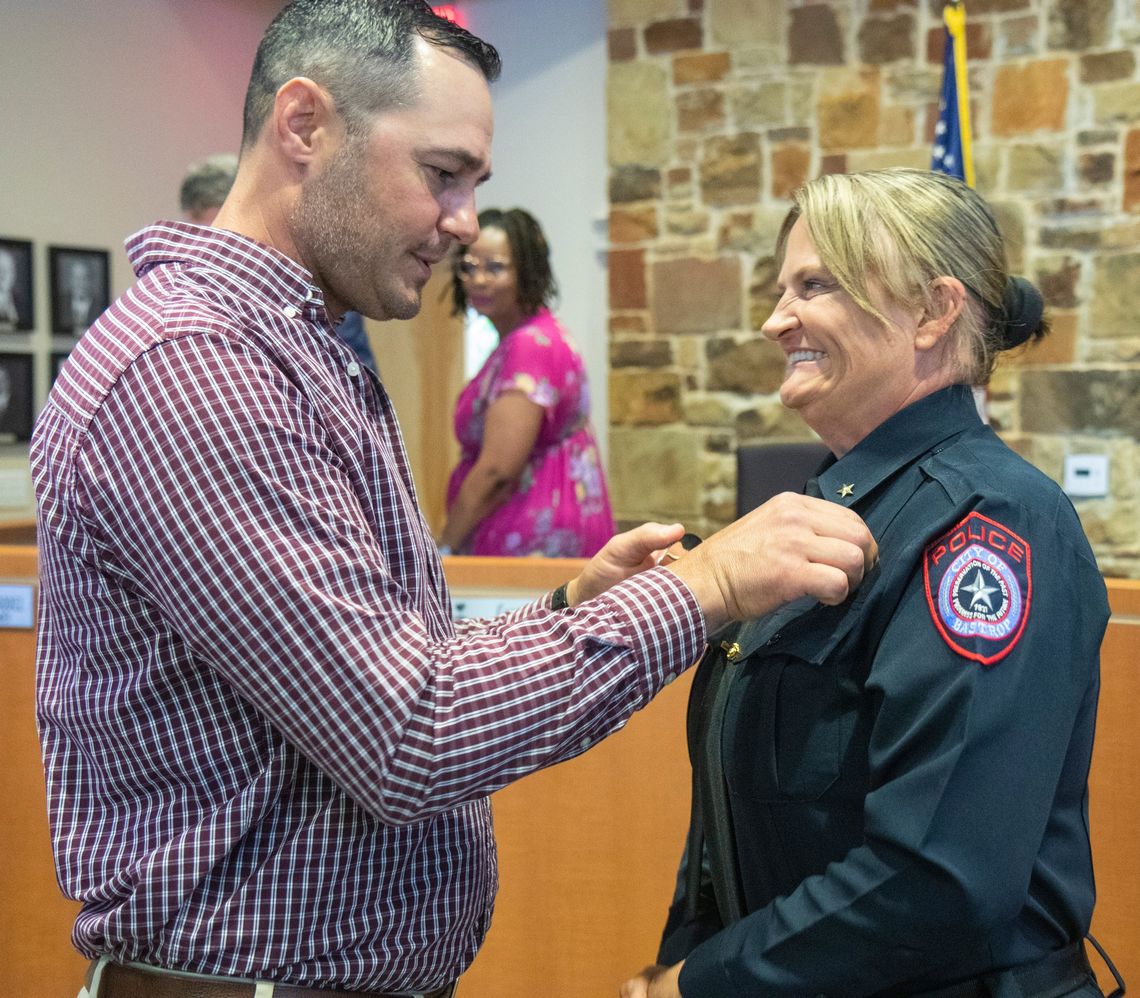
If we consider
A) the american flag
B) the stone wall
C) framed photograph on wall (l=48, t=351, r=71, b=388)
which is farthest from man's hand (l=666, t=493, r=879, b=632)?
framed photograph on wall (l=48, t=351, r=71, b=388)

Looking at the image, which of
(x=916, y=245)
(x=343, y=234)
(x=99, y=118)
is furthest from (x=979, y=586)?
(x=99, y=118)

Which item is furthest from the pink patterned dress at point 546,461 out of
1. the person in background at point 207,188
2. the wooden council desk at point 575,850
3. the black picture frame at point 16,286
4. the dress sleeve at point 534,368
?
the black picture frame at point 16,286

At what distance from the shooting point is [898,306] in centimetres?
131

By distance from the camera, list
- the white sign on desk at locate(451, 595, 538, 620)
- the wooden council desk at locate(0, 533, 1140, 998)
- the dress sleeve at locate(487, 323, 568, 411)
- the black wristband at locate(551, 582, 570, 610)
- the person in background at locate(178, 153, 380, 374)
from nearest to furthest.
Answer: the black wristband at locate(551, 582, 570, 610), the wooden council desk at locate(0, 533, 1140, 998), the white sign on desk at locate(451, 595, 538, 620), the person in background at locate(178, 153, 380, 374), the dress sleeve at locate(487, 323, 568, 411)

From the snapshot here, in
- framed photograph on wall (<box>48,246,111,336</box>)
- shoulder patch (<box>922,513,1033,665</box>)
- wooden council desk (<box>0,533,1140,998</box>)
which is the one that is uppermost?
framed photograph on wall (<box>48,246,111,336</box>)

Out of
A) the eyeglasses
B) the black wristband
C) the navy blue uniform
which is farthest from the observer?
the eyeglasses

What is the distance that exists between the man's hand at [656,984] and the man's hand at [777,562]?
0.41 m

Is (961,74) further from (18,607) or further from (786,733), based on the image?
(786,733)

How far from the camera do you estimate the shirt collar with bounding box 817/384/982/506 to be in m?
1.28

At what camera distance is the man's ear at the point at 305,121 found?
3.91 feet

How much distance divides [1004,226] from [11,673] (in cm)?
Answer: 349

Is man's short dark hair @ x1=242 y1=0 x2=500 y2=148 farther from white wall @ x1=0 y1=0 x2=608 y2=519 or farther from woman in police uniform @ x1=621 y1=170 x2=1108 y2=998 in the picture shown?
white wall @ x1=0 y1=0 x2=608 y2=519

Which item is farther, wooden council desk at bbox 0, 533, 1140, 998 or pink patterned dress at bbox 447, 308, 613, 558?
pink patterned dress at bbox 447, 308, 613, 558

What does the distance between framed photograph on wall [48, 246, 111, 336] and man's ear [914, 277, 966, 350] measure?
3.79 m
